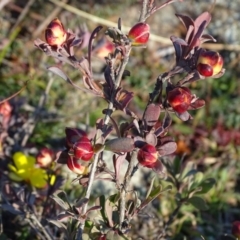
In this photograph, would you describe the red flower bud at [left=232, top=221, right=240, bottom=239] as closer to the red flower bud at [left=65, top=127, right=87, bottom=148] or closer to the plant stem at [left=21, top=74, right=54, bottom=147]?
the red flower bud at [left=65, top=127, right=87, bottom=148]

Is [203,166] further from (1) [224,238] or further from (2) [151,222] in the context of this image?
(1) [224,238]

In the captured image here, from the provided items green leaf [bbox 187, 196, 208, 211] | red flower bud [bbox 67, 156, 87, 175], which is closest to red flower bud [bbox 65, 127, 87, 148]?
red flower bud [bbox 67, 156, 87, 175]

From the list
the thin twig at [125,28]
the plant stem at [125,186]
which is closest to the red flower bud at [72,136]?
the plant stem at [125,186]

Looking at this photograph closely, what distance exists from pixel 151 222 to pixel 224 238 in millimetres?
506

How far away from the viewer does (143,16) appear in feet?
4.17

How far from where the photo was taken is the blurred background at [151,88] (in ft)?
7.95

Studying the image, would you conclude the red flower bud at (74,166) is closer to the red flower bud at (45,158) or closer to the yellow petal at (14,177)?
the red flower bud at (45,158)

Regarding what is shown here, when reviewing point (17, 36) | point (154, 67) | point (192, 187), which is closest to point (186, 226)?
point (192, 187)

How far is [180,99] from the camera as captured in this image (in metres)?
1.24

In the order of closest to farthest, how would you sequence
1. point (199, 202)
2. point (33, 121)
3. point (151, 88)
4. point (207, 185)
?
point (199, 202), point (207, 185), point (33, 121), point (151, 88)

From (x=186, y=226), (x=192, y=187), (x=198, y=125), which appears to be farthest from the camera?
(x=198, y=125)

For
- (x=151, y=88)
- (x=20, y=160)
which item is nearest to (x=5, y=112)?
(x=20, y=160)

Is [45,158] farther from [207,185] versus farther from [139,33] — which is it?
[139,33]

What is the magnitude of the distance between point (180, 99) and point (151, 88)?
65.1 inches
